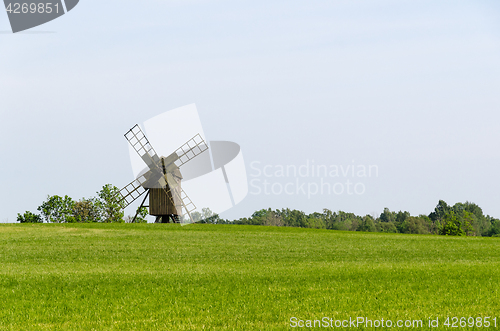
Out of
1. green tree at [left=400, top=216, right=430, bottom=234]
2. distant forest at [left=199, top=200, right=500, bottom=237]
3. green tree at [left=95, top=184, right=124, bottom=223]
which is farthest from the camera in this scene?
distant forest at [left=199, top=200, right=500, bottom=237]

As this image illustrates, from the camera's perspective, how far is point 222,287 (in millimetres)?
14234

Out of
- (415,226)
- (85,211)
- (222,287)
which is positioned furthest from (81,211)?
(415,226)

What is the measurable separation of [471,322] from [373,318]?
200 cm

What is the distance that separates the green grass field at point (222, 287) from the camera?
10.3 meters

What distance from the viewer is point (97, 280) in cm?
1559

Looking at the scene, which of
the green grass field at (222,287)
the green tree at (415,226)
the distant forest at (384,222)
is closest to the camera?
the green grass field at (222,287)

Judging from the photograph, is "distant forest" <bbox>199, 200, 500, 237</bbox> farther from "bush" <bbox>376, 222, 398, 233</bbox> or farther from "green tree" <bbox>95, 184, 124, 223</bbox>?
"green tree" <bbox>95, 184, 124, 223</bbox>

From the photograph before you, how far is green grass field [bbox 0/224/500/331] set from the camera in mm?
10312

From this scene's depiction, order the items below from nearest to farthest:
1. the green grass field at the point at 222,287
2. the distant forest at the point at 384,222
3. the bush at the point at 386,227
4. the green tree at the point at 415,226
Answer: the green grass field at the point at 222,287
the green tree at the point at 415,226
the distant forest at the point at 384,222
the bush at the point at 386,227

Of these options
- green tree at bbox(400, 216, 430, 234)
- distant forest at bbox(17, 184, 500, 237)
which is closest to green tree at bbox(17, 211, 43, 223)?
distant forest at bbox(17, 184, 500, 237)

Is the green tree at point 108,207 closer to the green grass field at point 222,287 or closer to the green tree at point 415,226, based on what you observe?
the green grass field at point 222,287

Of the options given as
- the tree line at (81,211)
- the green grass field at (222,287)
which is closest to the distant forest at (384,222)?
the tree line at (81,211)

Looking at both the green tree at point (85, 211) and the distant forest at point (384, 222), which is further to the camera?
the distant forest at point (384, 222)

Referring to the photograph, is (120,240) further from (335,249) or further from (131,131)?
(131,131)
